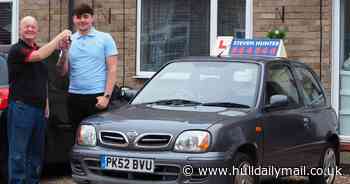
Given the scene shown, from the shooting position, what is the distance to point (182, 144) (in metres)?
6.34

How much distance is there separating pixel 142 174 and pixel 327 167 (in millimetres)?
2683

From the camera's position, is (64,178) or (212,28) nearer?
(64,178)

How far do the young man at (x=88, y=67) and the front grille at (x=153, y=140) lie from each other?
1.06 metres

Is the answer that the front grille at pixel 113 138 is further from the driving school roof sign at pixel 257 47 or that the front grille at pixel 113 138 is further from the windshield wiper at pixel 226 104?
the driving school roof sign at pixel 257 47

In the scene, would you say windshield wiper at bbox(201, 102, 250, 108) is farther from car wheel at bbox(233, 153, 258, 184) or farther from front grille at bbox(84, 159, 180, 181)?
front grille at bbox(84, 159, 180, 181)

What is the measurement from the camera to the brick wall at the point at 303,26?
11.0 metres

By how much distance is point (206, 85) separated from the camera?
742 cm

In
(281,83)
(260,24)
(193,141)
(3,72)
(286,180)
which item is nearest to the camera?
(193,141)

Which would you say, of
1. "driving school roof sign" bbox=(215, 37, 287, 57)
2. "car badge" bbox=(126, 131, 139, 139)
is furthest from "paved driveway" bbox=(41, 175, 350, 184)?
"car badge" bbox=(126, 131, 139, 139)

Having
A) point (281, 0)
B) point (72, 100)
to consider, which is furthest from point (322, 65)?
point (72, 100)

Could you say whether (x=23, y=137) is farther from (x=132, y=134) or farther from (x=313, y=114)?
(x=313, y=114)

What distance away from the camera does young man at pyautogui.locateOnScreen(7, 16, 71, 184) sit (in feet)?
22.8

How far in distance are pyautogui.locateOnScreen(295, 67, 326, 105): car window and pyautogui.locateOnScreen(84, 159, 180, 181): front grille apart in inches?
91.0

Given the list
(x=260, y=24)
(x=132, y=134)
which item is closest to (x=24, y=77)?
(x=132, y=134)
